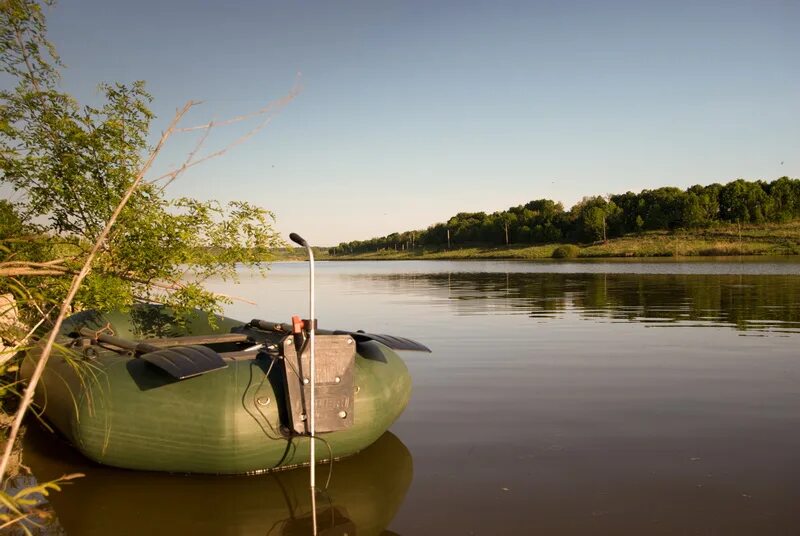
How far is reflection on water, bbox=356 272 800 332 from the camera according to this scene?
16156 millimetres

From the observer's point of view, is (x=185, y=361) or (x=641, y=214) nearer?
(x=185, y=361)

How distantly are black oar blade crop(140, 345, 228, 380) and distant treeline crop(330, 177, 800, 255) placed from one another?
9617 cm

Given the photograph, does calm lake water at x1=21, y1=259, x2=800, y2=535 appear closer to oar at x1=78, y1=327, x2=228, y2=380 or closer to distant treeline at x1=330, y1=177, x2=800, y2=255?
oar at x1=78, y1=327, x2=228, y2=380

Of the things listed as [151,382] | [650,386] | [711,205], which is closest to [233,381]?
[151,382]

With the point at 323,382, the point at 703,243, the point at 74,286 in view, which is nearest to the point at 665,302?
the point at 323,382

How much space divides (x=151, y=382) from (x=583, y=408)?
5410 mm

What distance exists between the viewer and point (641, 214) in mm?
103875

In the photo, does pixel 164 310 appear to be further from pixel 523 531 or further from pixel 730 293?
pixel 730 293

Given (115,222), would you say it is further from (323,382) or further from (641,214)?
(641,214)

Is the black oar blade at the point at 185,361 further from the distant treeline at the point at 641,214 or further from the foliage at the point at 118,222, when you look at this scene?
the distant treeline at the point at 641,214

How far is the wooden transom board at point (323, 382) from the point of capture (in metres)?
5.49

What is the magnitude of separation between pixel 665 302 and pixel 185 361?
18.9 meters

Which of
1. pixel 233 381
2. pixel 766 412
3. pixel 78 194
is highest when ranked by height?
pixel 78 194

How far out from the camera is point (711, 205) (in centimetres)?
9206
